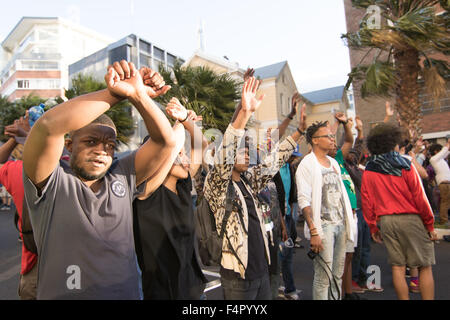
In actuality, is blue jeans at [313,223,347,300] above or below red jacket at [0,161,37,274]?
below

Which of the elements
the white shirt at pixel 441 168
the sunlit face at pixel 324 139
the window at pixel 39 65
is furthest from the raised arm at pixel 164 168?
the window at pixel 39 65

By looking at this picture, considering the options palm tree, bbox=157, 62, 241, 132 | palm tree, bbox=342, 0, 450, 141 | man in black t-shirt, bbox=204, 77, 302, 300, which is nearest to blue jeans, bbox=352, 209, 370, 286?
man in black t-shirt, bbox=204, 77, 302, 300

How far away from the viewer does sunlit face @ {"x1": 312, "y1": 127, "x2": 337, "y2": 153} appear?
3.25m

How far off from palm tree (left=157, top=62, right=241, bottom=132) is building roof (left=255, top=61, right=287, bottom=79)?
12159 millimetres

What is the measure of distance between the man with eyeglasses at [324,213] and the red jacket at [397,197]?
1.08 feet

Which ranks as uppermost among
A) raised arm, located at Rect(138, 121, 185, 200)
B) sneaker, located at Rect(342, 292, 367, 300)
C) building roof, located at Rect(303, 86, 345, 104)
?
building roof, located at Rect(303, 86, 345, 104)

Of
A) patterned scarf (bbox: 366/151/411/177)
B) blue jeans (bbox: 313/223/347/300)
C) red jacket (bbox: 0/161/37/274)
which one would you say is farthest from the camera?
patterned scarf (bbox: 366/151/411/177)

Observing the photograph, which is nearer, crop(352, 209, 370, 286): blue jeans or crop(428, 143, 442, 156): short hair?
crop(352, 209, 370, 286): blue jeans

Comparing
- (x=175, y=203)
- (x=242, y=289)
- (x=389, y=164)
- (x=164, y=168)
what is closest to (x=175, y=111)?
(x=164, y=168)

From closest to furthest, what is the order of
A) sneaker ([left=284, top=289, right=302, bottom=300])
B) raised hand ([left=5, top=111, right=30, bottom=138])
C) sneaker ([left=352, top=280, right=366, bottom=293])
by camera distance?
raised hand ([left=5, top=111, right=30, bottom=138]) < sneaker ([left=284, top=289, right=302, bottom=300]) < sneaker ([left=352, top=280, right=366, bottom=293])

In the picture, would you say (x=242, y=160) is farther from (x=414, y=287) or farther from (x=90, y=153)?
Answer: (x=414, y=287)

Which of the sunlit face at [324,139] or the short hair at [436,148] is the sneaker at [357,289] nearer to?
the sunlit face at [324,139]

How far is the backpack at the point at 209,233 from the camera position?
86.2 inches

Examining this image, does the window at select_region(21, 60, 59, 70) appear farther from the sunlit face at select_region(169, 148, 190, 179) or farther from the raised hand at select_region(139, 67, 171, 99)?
the raised hand at select_region(139, 67, 171, 99)
